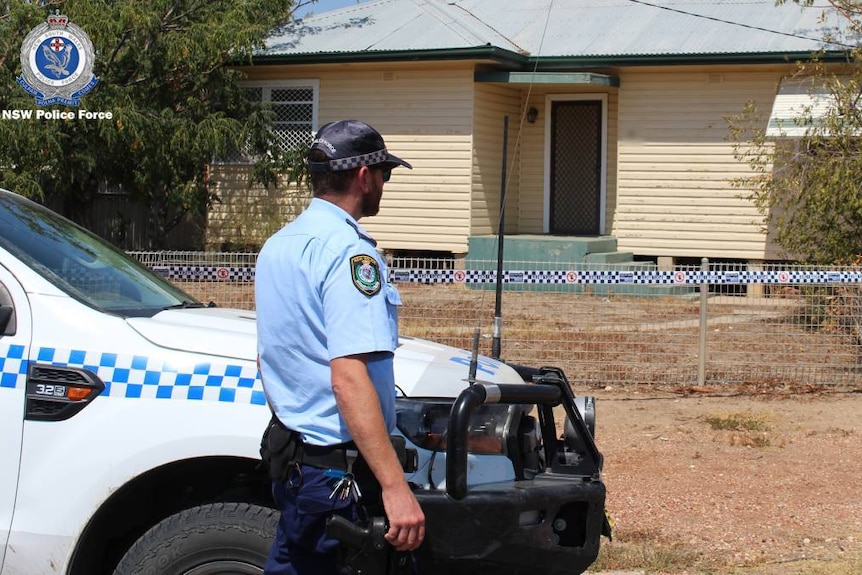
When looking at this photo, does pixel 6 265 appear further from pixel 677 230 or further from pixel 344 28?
pixel 344 28

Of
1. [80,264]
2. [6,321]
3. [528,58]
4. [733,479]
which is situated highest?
[528,58]

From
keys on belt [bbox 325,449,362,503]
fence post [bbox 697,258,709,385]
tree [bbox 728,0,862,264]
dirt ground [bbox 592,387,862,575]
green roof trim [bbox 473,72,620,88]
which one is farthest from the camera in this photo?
green roof trim [bbox 473,72,620,88]

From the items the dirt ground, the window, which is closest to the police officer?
the dirt ground

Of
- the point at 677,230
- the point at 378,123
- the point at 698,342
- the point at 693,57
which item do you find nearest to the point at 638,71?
the point at 693,57

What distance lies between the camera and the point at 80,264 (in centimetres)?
441

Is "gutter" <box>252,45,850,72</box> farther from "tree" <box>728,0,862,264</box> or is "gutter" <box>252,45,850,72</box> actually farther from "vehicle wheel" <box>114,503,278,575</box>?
"vehicle wheel" <box>114,503,278,575</box>

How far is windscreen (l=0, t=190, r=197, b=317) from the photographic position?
4121 mm

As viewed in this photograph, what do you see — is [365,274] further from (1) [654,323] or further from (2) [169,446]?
(1) [654,323]

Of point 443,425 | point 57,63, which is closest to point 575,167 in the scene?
point 57,63

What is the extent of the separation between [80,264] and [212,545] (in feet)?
4.50

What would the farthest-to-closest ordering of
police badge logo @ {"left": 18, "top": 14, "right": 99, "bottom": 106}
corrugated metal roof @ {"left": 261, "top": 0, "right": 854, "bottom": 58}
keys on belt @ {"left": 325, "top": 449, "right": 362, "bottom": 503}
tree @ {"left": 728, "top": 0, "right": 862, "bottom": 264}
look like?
corrugated metal roof @ {"left": 261, "top": 0, "right": 854, "bottom": 58} → police badge logo @ {"left": 18, "top": 14, "right": 99, "bottom": 106} → tree @ {"left": 728, "top": 0, "right": 862, "bottom": 264} → keys on belt @ {"left": 325, "top": 449, "right": 362, "bottom": 503}

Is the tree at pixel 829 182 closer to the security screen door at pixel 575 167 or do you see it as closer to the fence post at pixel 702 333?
the fence post at pixel 702 333

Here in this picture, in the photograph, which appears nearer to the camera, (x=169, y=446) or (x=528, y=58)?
(x=169, y=446)

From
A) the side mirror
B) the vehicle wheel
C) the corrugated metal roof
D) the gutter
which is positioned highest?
the corrugated metal roof
